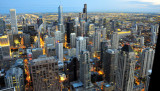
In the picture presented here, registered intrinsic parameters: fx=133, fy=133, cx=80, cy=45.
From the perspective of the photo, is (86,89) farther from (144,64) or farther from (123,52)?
(144,64)

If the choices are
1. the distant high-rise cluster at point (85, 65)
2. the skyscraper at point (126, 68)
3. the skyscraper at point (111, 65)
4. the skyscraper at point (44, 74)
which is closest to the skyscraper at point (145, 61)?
the distant high-rise cluster at point (85, 65)

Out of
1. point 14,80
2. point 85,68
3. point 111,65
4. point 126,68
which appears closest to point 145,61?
point 111,65

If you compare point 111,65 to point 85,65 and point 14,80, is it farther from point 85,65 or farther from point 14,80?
point 14,80

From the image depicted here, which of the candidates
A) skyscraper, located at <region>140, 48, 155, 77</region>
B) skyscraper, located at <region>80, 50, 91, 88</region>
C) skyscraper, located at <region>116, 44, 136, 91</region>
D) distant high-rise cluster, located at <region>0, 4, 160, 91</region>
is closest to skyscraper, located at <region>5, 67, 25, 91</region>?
distant high-rise cluster, located at <region>0, 4, 160, 91</region>

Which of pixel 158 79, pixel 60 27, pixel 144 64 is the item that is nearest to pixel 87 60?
pixel 144 64

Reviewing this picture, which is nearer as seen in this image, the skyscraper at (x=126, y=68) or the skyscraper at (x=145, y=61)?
the skyscraper at (x=126, y=68)

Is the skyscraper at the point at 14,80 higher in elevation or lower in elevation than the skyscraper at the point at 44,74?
lower

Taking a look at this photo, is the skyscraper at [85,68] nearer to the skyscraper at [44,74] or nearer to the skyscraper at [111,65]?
the skyscraper at [111,65]

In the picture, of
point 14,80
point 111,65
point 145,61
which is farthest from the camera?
point 111,65
